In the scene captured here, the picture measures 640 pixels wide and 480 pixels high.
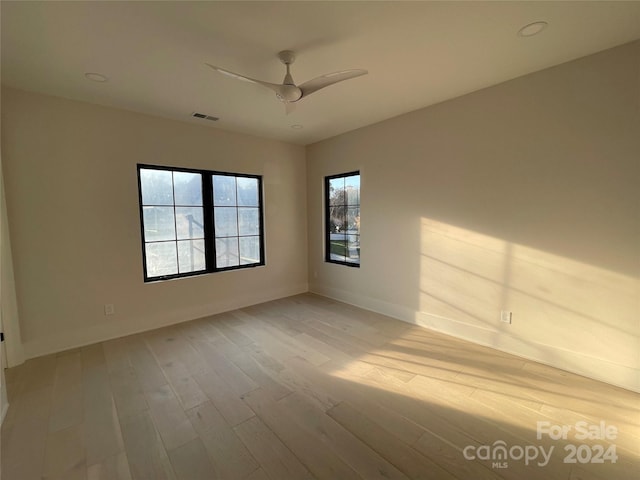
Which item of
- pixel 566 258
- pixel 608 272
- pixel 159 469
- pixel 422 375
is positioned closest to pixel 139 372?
pixel 159 469

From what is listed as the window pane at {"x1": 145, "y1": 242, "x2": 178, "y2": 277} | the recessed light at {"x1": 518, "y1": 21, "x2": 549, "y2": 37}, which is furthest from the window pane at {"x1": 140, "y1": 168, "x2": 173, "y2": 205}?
the recessed light at {"x1": 518, "y1": 21, "x2": 549, "y2": 37}

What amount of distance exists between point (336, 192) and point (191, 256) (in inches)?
96.0

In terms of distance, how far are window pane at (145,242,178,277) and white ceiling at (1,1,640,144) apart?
170cm

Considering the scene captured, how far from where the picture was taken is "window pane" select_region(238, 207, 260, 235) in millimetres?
4347

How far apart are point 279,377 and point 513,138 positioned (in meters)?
3.12

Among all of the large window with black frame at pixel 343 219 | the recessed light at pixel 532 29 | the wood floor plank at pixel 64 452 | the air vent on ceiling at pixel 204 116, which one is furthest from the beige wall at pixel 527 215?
the wood floor plank at pixel 64 452

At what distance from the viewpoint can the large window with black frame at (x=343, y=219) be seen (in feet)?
14.1

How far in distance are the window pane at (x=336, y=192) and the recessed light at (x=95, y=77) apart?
3085 mm

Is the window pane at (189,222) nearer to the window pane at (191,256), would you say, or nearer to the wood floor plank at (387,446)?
the window pane at (191,256)

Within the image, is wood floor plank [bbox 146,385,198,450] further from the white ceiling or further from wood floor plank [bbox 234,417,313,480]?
the white ceiling

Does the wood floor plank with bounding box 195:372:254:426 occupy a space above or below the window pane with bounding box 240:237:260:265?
below

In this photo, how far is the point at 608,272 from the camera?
7.47 feet

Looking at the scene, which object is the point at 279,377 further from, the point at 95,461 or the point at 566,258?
the point at 566,258

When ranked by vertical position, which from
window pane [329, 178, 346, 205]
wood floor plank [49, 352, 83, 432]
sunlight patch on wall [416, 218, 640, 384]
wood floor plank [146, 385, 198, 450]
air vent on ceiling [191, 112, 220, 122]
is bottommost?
wood floor plank [146, 385, 198, 450]
